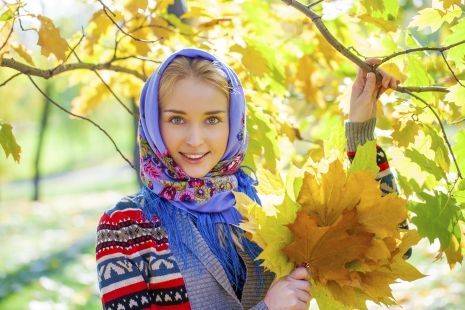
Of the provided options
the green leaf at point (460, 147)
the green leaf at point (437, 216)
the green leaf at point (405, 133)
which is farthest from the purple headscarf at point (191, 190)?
the green leaf at point (460, 147)

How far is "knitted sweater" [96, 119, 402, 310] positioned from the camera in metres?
1.83

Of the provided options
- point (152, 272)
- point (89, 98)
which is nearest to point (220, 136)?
point (152, 272)

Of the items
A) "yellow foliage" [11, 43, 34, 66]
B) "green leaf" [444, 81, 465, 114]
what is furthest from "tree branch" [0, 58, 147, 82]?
"green leaf" [444, 81, 465, 114]

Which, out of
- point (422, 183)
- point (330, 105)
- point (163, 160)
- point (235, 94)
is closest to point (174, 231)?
point (163, 160)

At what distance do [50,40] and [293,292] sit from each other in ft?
4.14

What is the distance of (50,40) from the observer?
8.21ft

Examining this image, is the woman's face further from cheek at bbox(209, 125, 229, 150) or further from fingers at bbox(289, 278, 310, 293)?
fingers at bbox(289, 278, 310, 293)

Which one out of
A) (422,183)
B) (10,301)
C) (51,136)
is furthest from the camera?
(51,136)

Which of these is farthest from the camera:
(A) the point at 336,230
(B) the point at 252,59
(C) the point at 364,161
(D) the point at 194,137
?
(B) the point at 252,59

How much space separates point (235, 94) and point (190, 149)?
20 centimetres

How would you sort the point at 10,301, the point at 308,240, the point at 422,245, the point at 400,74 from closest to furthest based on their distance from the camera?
1. the point at 308,240
2. the point at 400,74
3. the point at 10,301
4. the point at 422,245

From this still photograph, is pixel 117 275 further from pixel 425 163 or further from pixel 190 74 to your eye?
pixel 425 163

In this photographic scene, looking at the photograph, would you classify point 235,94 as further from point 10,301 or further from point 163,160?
point 10,301

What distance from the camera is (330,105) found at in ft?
11.2
